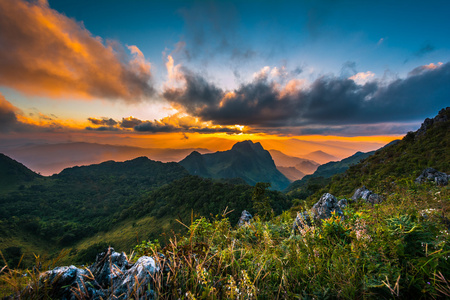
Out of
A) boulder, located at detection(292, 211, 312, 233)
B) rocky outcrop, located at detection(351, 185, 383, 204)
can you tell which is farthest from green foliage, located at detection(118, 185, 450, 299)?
rocky outcrop, located at detection(351, 185, 383, 204)

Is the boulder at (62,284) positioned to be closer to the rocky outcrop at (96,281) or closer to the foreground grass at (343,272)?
the rocky outcrop at (96,281)

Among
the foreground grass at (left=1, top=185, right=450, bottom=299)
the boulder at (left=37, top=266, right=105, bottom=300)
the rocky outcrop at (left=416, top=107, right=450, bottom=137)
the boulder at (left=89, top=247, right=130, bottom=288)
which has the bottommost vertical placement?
the boulder at (left=89, top=247, right=130, bottom=288)

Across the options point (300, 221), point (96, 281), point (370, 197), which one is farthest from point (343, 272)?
point (370, 197)

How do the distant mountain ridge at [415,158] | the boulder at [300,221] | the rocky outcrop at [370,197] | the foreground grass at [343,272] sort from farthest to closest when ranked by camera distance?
the distant mountain ridge at [415,158] → the rocky outcrop at [370,197] → the boulder at [300,221] → the foreground grass at [343,272]

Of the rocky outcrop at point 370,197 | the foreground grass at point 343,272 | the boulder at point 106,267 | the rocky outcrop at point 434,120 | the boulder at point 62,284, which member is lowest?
the rocky outcrop at point 370,197

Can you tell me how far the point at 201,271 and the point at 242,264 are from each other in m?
0.86

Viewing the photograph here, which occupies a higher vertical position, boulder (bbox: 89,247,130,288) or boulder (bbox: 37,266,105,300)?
boulder (bbox: 37,266,105,300)

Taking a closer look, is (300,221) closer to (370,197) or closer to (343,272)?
(343,272)

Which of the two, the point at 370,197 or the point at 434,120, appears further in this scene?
the point at 434,120

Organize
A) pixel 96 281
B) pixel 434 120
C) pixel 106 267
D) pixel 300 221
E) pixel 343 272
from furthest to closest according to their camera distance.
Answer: pixel 434 120 < pixel 300 221 < pixel 106 267 < pixel 96 281 < pixel 343 272

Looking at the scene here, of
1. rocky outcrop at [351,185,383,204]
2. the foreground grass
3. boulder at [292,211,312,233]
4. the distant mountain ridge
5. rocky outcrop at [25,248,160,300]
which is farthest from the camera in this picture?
the distant mountain ridge

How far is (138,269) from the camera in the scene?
2477 millimetres

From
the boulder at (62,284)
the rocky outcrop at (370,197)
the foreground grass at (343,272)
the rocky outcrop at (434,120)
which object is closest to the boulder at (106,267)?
the boulder at (62,284)

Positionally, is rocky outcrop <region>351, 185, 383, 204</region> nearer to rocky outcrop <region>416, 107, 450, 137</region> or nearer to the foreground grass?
the foreground grass
